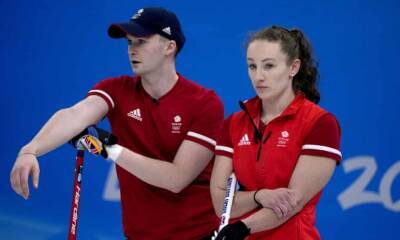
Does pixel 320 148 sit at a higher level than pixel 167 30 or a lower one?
lower

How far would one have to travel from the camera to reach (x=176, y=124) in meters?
2.46

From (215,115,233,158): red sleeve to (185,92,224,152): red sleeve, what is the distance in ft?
0.64

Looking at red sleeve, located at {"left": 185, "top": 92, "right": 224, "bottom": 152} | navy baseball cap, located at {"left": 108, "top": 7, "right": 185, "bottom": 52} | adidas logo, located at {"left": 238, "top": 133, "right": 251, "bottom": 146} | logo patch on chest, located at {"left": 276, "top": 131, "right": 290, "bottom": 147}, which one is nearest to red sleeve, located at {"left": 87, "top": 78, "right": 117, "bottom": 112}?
navy baseball cap, located at {"left": 108, "top": 7, "right": 185, "bottom": 52}

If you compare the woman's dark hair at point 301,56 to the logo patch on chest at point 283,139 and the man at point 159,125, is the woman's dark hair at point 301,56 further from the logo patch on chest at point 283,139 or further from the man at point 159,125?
the man at point 159,125

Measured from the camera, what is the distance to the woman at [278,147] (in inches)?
77.8

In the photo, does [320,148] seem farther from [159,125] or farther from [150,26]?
[150,26]

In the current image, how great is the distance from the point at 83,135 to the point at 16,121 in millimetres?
1413

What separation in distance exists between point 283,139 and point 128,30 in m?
0.66

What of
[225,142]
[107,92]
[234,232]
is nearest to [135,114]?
[107,92]

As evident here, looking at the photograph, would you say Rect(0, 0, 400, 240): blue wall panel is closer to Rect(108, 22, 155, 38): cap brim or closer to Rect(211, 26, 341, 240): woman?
Rect(108, 22, 155, 38): cap brim

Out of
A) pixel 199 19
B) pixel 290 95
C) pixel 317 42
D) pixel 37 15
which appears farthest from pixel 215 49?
pixel 290 95

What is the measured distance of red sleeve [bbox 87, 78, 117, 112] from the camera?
2.47m

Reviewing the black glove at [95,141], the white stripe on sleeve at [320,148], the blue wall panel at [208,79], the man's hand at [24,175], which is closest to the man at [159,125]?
the black glove at [95,141]

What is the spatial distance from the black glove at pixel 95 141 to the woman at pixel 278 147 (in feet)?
1.07
